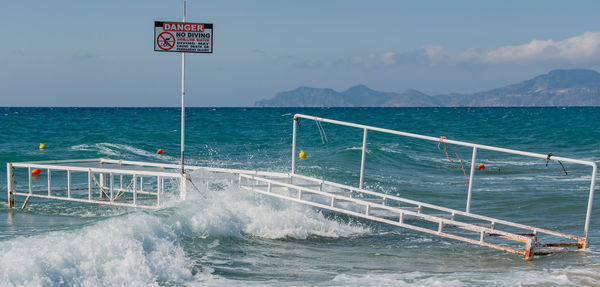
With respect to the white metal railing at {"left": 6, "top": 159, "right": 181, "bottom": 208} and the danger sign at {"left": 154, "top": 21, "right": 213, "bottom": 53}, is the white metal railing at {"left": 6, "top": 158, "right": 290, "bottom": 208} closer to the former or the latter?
the white metal railing at {"left": 6, "top": 159, "right": 181, "bottom": 208}

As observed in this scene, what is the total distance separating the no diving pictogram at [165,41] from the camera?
9.90 metres

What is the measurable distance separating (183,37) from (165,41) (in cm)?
30

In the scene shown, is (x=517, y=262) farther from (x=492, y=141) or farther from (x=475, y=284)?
(x=492, y=141)

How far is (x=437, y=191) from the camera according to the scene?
17.2 meters

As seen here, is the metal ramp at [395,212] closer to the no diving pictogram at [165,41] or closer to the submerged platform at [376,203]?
the submerged platform at [376,203]

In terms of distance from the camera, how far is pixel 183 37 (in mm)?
9953

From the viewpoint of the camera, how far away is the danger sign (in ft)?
32.4

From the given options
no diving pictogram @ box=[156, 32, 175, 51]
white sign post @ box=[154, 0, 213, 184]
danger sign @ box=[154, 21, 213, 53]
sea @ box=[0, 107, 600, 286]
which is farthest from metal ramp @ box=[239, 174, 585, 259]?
no diving pictogram @ box=[156, 32, 175, 51]

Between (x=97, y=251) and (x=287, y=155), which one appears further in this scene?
(x=287, y=155)

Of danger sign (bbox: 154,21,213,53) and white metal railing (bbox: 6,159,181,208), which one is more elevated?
danger sign (bbox: 154,21,213,53)

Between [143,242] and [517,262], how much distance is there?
5207 mm

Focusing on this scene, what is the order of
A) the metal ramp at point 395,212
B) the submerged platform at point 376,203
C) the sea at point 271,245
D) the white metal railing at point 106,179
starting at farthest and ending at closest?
the white metal railing at point 106,179
the metal ramp at point 395,212
the submerged platform at point 376,203
the sea at point 271,245

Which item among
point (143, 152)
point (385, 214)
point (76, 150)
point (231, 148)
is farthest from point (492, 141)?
point (385, 214)

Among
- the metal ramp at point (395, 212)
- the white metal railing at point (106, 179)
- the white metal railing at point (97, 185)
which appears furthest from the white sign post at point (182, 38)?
the metal ramp at point (395, 212)
